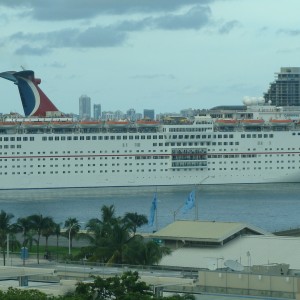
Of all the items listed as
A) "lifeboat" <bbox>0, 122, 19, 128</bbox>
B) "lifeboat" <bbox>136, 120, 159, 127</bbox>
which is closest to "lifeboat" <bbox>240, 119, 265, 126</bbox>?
"lifeboat" <bbox>136, 120, 159, 127</bbox>

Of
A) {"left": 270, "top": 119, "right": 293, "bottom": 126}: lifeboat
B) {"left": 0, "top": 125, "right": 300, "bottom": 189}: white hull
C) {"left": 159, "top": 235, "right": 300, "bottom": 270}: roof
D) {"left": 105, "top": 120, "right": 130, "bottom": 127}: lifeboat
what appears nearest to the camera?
{"left": 159, "top": 235, "right": 300, "bottom": 270}: roof

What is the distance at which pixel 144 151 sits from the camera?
77.9m

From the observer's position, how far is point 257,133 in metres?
80.1

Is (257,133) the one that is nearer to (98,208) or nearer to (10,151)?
(10,151)

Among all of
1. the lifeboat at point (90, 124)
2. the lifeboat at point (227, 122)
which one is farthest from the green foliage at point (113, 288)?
the lifeboat at point (227, 122)

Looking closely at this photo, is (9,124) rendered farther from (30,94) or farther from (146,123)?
(146,123)

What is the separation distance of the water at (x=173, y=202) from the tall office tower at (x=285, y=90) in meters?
29.4

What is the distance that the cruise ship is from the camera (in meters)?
76.3

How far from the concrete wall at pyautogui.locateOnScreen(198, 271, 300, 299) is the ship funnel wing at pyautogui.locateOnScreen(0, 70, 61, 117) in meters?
59.2

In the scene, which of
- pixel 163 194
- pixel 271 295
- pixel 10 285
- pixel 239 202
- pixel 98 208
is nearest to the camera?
pixel 271 295

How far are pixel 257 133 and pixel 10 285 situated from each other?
56107mm

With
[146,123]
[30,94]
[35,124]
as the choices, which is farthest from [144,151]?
[30,94]

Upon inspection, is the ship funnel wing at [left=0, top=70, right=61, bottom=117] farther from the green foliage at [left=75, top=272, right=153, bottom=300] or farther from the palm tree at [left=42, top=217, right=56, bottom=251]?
the green foliage at [left=75, top=272, right=153, bottom=300]

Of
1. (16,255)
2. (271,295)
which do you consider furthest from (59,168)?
(271,295)
